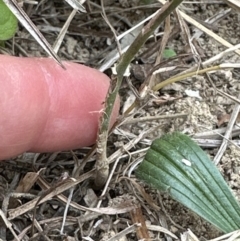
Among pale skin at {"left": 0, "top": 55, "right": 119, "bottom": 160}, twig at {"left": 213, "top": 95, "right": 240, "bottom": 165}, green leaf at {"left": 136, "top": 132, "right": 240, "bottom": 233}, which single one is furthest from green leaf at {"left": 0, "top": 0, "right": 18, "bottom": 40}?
twig at {"left": 213, "top": 95, "right": 240, "bottom": 165}

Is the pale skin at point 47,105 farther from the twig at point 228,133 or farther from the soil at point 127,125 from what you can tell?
the twig at point 228,133

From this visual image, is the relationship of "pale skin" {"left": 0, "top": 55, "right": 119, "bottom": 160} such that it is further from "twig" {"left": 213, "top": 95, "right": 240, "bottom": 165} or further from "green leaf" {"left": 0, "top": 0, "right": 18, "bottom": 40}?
"twig" {"left": 213, "top": 95, "right": 240, "bottom": 165}

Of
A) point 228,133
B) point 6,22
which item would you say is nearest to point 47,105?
point 6,22

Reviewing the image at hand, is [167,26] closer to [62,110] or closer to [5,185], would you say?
[62,110]

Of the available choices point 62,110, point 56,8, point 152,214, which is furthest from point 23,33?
point 152,214

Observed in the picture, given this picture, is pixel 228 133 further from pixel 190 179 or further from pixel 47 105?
pixel 47 105

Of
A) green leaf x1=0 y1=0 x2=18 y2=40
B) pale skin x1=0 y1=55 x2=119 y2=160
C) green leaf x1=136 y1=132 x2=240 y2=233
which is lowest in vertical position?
green leaf x1=136 y1=132 x2=240 y2=233
